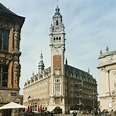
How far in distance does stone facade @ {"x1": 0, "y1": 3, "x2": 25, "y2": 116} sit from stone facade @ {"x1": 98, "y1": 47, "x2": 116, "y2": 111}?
33.6 m

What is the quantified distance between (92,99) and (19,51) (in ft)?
322

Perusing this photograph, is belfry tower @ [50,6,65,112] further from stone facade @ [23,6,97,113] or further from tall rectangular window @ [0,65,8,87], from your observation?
tall rectangular window @ [0,65,8,87]

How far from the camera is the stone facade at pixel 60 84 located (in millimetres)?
91938

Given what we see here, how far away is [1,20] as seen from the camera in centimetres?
2575

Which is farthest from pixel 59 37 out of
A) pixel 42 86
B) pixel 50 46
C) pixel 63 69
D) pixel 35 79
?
pixel 35 79

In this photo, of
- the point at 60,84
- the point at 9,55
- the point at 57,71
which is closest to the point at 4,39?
the point at 9,55

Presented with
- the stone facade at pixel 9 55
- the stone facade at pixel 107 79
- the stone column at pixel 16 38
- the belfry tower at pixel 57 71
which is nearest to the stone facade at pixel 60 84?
the belfry tower at pixel 57 71

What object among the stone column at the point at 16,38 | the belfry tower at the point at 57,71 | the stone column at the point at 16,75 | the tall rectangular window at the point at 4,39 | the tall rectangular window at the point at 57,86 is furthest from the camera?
the tall rectangular window at the point at 57,86

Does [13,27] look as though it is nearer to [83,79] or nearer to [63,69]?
[63,69]

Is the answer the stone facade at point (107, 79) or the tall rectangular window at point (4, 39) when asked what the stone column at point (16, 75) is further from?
the stone facade at point (107, 79)

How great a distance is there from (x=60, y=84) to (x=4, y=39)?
68.1 m

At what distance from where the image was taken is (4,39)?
25.8 metres

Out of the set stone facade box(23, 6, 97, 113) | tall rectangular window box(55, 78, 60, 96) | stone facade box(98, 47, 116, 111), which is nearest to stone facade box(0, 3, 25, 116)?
stone facade box(98, 47, 116, 111)

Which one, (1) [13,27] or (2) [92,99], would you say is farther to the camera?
(2) [92,99]
